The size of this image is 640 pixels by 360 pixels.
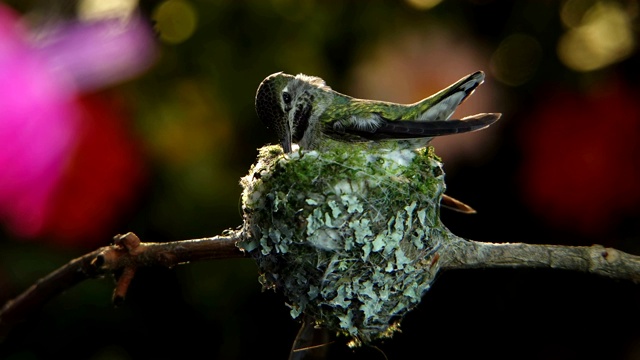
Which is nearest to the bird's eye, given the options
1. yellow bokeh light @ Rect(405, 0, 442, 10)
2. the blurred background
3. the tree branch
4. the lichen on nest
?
the lichen on nest

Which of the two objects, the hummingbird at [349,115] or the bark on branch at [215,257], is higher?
the hummingbird at [349,115]

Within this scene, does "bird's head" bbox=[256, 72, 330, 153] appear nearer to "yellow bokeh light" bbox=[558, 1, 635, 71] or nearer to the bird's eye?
the bird's eye

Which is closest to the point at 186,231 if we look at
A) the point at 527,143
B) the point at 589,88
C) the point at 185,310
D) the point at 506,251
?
the point at 185,310

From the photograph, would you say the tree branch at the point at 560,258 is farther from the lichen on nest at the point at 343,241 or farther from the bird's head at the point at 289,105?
the bird's head at the point at 289,105

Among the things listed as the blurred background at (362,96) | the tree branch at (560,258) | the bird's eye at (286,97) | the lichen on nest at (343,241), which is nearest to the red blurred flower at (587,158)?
the blurred background at (362,96)

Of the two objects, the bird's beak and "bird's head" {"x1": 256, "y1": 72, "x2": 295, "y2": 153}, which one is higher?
"bird's head" {"x1": 256, "y1": 72, "x2": 295, "y2": 153}

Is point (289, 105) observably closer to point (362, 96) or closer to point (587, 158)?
point (362, 96)
